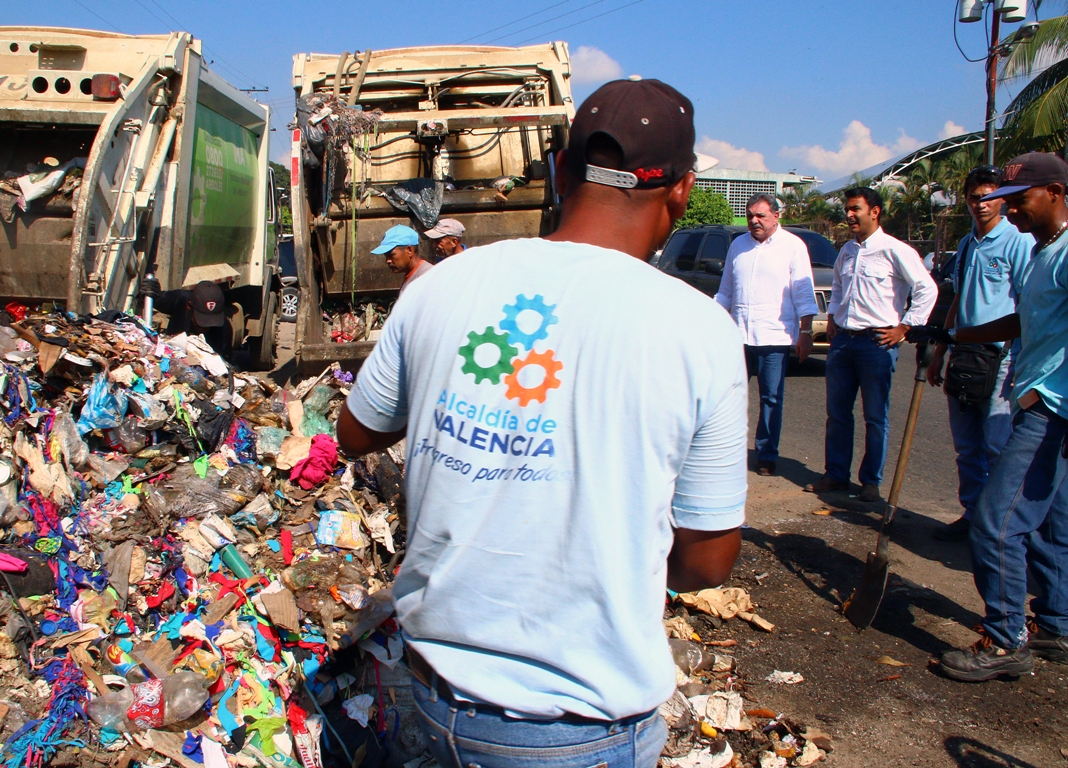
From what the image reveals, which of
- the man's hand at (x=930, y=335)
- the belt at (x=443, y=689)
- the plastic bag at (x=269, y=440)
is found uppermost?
the man's hand at (x=930, y=335)

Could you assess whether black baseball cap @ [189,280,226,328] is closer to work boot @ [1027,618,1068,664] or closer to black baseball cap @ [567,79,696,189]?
work boot @ [1027,618,1068,664]

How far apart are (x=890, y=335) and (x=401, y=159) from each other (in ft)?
16.2

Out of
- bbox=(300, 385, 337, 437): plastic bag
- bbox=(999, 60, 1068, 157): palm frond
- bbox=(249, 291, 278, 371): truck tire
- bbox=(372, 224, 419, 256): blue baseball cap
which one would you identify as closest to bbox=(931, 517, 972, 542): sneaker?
bbox=(372, 224, 419, 256): blue baseball cap

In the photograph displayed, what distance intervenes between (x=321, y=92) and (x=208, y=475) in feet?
14.3

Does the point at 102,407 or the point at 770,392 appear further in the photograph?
the point at 770,392

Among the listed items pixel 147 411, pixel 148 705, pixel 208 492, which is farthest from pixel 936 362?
pixel 147 411

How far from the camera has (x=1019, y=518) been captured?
10.0 feet

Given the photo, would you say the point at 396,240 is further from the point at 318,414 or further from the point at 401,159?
the point at 401,159

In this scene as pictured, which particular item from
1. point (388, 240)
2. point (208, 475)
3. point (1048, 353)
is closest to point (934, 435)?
point (1048, 353)

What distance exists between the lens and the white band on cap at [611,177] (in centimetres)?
126

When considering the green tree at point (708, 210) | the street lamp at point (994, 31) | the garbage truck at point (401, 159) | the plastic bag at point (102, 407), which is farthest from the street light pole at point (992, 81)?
the green tree at point (708, 210)

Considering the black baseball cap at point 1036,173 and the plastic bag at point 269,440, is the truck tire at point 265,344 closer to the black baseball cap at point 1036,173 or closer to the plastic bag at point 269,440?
the plastic bag at point 269,440

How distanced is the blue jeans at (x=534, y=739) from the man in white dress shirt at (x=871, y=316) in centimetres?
416

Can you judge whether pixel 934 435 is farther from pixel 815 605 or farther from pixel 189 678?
pixel 189 678
